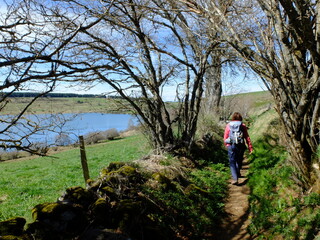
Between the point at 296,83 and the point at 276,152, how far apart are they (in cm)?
343

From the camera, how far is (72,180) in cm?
1002

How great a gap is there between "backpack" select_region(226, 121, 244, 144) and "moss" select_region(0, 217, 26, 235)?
17.0ft

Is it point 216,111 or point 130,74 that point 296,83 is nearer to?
point 130,74

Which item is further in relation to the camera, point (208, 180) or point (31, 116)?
point (208, 180)

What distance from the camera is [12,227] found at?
321 cm

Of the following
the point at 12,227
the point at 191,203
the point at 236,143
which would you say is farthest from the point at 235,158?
the point at 12,227

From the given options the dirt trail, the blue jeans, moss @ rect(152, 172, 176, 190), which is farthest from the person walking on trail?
moss @ rect(152, 172, 176, 190)

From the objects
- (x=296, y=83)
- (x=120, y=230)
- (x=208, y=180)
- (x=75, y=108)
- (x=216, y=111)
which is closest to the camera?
(x=120, y=230)

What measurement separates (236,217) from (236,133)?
2.39 metres

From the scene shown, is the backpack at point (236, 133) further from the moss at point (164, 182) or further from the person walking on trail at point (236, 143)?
the moss at point (164, 182)

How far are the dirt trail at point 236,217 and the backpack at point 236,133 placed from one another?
117 cm

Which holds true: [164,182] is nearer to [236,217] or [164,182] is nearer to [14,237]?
[236,217]

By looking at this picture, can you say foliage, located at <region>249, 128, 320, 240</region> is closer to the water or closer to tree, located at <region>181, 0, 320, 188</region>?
tree, located at <region>181, 0, 320, 188</region>

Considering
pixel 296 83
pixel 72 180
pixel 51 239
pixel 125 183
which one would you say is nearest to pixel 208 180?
pixel 125 183
